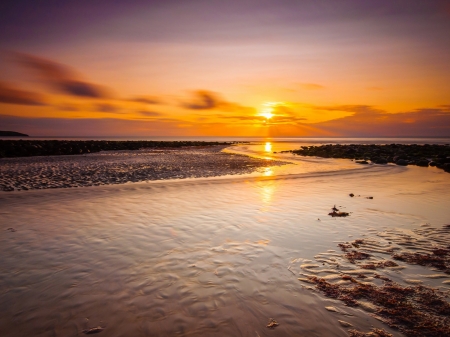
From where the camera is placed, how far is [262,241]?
6988mm

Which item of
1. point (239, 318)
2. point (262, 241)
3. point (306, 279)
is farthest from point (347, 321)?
point (262, 241)

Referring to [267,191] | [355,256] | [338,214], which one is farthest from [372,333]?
[267,191]

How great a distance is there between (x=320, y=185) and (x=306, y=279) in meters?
11.3

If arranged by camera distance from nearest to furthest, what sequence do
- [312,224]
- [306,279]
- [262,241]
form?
1. [306,279]
2. [262,241]
3. [312,224]

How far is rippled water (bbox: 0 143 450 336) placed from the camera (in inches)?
157

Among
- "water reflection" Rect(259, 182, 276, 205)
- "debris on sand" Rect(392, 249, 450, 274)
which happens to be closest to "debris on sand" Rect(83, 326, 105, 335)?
"debris on sand" Rect(392, 249, 450, 274)

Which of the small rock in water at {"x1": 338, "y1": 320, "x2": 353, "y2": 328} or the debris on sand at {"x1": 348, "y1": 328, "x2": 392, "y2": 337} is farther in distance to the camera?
the small rock in water at {"x1": 338, "y1": 320, "x2": 353, "y2": 328}

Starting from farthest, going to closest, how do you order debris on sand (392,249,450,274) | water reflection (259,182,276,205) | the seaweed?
water reflection (259,182,276,205) → debris on sand (392,249,450,274) → the seaweed

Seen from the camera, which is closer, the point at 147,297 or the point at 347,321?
the point at 347,321

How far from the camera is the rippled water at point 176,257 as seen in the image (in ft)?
13.1

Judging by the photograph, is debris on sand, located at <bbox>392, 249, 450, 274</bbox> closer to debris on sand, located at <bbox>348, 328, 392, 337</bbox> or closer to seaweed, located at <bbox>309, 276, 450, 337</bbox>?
seaweed, located at <bbox>309, 276, 450, 337</bbox>

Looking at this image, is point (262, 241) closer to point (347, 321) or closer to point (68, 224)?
point (347, 321)

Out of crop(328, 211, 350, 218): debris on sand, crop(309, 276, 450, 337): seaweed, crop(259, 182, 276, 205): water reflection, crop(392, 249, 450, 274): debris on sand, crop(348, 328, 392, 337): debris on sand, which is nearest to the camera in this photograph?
crop(348, 328, 392, 337): debris on sand

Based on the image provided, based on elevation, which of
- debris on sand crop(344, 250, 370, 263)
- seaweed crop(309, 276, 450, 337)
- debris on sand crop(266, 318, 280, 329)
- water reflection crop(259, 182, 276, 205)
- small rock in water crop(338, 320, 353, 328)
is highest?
water reflection crop(259, 182, 276, 205)
